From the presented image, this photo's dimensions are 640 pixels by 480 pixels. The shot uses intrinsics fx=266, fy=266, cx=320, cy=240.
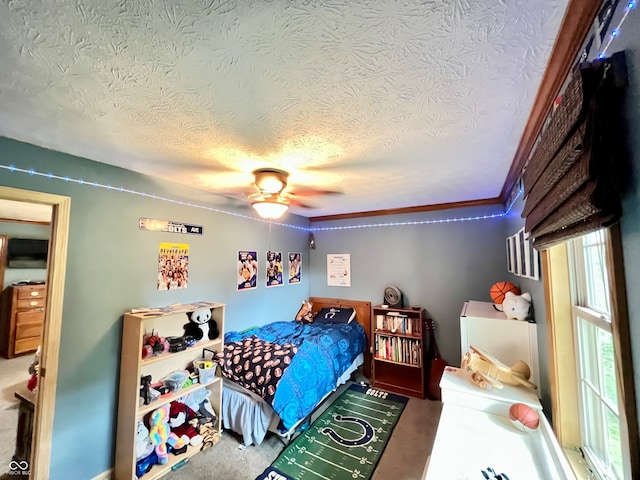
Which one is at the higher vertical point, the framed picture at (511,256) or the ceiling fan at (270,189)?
the ceiling fan at (270,189)

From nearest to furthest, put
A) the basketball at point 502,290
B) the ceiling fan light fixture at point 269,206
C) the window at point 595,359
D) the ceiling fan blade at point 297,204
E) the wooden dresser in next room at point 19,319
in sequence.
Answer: the window at point 595,359, the ceiling fan light fixture at point 269,206, the basketball at point 502,290, the ceiling fan blade at point 297,204, the wooden dresser in next room at point 19,319

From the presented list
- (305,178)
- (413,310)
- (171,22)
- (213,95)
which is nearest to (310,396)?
(413,310)

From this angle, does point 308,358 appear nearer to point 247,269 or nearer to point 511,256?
point 247,269

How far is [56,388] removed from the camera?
1752mm

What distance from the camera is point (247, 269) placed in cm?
328

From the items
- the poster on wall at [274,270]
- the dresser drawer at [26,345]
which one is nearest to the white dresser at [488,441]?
the poster on wall at [274,270]

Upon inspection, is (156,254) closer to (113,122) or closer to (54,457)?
(113,122)

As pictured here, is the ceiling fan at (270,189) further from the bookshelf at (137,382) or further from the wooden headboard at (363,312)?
the wooden headboard at (363,312)

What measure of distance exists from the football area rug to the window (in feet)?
4.93

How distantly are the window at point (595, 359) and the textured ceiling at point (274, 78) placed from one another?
29.9 inches

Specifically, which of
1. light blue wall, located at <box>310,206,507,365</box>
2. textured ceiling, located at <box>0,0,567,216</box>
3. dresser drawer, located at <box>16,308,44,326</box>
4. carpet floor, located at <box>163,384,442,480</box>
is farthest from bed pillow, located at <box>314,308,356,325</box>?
dresser drawer, located at <box>16,308,44,326</box>

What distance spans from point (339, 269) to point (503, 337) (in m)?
2.41

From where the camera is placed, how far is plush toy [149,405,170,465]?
Answer: 79.5 inches

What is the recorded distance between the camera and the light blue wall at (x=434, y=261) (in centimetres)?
321
